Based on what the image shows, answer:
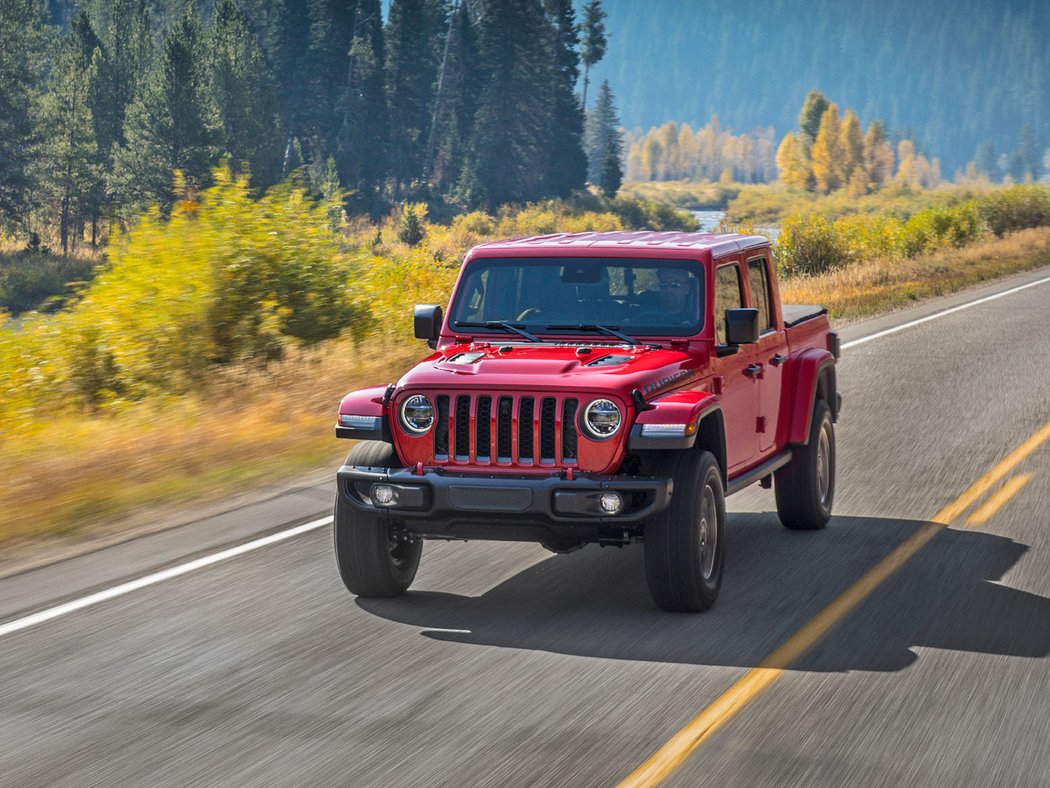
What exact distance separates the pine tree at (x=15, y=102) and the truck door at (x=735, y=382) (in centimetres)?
6907

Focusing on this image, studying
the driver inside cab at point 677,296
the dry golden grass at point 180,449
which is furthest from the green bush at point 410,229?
the driver inside cab at point 677,296

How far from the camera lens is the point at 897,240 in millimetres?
46750

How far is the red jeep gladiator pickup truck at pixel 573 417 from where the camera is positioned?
6.87 m

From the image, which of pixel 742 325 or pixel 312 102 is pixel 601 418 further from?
pixel 312 102

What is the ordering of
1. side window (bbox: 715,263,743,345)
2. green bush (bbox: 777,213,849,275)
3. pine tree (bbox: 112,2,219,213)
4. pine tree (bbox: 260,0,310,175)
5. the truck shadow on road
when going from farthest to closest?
pine tree (bbox: 260,0,310,175) → pine tree (bbox: 112,2,219,213) → green bush (bbox: 777,213,849,275) → side window (bbox: 715,263,743,345) → the truck shadow on road

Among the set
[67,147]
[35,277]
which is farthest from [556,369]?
[67,147]

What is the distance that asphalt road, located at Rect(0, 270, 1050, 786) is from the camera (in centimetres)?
515

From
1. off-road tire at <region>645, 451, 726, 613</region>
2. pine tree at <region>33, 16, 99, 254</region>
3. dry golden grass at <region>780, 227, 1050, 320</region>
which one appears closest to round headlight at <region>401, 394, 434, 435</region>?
off-road tire at <region>645, 451, 726, 613</region>

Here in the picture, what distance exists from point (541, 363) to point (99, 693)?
8.49 ft

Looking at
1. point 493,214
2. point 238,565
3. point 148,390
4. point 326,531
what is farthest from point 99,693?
point 493,214

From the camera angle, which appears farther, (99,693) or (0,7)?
(0,7)

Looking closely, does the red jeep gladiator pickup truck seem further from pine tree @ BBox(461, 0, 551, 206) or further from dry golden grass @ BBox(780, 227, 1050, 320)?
pine tree @ BBox(461, 0, 551, 206)

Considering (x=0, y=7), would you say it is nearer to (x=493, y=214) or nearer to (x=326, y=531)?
(x=493, y=214)

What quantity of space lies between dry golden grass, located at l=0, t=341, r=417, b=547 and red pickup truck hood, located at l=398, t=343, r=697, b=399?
3422 mm
